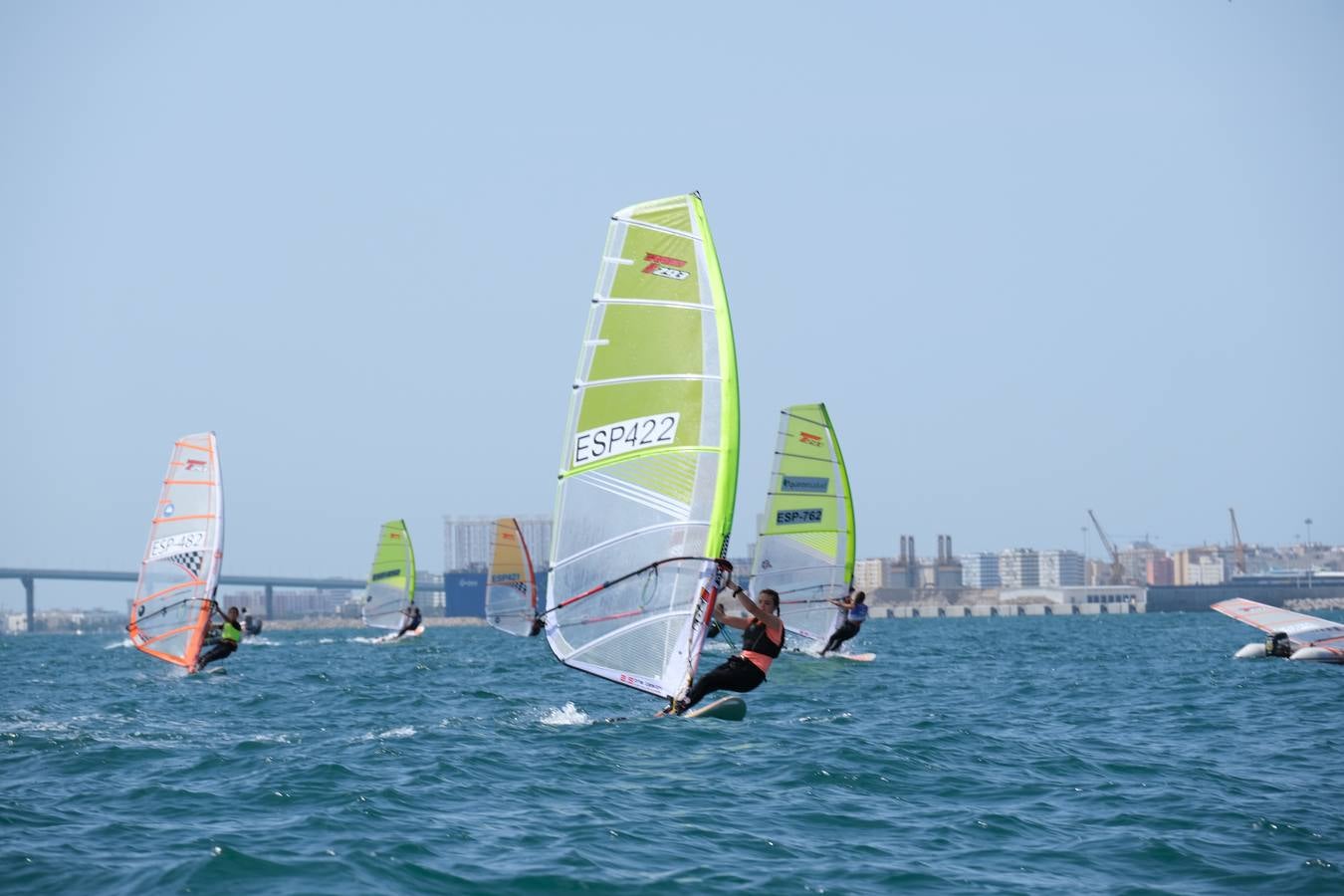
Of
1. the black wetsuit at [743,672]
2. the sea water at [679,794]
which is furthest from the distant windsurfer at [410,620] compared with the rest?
the black wetsuit at [743,672]

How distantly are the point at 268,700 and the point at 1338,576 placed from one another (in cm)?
18327

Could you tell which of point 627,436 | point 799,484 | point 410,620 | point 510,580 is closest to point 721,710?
point 627,436

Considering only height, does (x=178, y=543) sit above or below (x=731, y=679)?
above

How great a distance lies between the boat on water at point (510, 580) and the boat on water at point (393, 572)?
525 cm

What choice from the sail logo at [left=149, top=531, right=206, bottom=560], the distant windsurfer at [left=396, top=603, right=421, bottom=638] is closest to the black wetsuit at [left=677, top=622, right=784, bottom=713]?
the sail logo at [left=149, top=531, right=206, bottom=560]

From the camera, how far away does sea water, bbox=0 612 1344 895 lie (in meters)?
9.01

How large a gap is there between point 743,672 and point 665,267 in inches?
191

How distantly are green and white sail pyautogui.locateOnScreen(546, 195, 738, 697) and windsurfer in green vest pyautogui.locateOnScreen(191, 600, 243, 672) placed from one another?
1491 centimetres

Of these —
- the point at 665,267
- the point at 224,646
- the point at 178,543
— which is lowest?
the point at 224,646

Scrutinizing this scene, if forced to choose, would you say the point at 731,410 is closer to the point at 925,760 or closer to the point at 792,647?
the point at 925,760

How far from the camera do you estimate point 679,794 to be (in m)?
11.7

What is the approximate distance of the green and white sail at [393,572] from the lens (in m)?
57.3

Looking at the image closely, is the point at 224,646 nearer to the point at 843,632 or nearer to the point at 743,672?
the point at 843,632

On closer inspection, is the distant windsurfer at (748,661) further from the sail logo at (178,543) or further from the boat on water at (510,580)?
the boat on water at (510,580)
